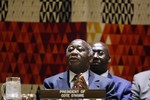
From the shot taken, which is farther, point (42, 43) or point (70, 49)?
point (42, 43)

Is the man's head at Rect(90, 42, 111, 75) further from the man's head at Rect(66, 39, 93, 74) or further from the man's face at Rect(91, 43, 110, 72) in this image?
the man's head at Rect(66, 39, 93, 74)

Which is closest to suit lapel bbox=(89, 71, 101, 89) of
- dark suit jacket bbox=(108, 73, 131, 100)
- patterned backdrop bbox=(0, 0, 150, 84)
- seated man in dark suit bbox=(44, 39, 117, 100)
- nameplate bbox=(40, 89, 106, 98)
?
seated man in dark suit bbox=(44, 39, 117, 100)

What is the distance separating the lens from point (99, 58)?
4.12 metres

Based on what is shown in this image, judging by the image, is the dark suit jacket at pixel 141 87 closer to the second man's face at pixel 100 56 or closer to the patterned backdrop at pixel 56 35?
the second man's face at pixel 100 56

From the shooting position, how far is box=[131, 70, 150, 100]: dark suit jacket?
3.33 meters

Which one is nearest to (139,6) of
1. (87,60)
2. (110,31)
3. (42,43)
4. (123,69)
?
(110,31)

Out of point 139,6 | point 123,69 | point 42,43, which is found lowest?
point 123,69

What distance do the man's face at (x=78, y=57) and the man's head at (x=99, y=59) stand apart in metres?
0.91

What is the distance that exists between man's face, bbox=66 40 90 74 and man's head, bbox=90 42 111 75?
91 centimetres

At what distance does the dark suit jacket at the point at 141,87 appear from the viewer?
333 cm

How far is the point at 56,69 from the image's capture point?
5.66 meters

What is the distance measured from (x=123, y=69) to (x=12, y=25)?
1630 millimetres

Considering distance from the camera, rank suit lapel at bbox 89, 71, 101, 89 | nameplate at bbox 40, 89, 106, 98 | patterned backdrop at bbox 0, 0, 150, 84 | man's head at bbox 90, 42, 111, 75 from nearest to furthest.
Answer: nameplate at bbox 40, 89, 106, 98 < suit lapel at bbox 89, 71, 101, 89 < man's head at bbox 90, 42, 111, 75 < patterned backdrop at bbox 0, 0, 150, 84

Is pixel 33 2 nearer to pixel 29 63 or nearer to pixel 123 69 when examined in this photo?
pixel 29 63
